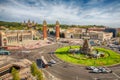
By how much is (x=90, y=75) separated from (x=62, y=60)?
22.3 metres

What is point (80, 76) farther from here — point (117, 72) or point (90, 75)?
point (117, 72)

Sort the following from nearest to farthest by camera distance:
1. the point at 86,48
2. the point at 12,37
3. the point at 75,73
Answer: the point at 75,73
the point at 86,48
the point at 12,37

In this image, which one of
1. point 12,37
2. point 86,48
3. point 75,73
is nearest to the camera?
point 75,73

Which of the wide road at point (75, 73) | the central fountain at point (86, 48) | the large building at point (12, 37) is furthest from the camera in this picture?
the large building at point (12, 37)

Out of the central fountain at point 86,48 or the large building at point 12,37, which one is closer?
the central fountain at point 86,48

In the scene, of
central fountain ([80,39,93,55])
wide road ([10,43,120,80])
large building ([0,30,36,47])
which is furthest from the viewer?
large building ([0,30,36,47])

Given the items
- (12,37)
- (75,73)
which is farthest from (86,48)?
(12,37)

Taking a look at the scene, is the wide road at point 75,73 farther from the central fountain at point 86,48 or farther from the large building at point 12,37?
the large building at point 12,37

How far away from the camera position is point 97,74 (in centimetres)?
5341

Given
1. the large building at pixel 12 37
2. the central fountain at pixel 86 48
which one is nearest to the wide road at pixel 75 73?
the central fountain at pixel 86 48

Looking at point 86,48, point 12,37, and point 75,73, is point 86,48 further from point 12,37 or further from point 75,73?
point 12,37

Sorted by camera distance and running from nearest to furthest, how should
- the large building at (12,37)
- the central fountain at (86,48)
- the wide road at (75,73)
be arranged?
the wide road at (75,73)
the central fountain at (86,48)
the large building at (12,37)

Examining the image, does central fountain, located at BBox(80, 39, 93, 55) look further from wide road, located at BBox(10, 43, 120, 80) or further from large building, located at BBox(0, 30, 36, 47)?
large building, located at BBox(0, 30, 36, 47)

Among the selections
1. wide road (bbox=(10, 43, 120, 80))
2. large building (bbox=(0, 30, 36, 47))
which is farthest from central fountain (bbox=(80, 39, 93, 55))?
large building (bbox=(0, 30, 36, 47))
